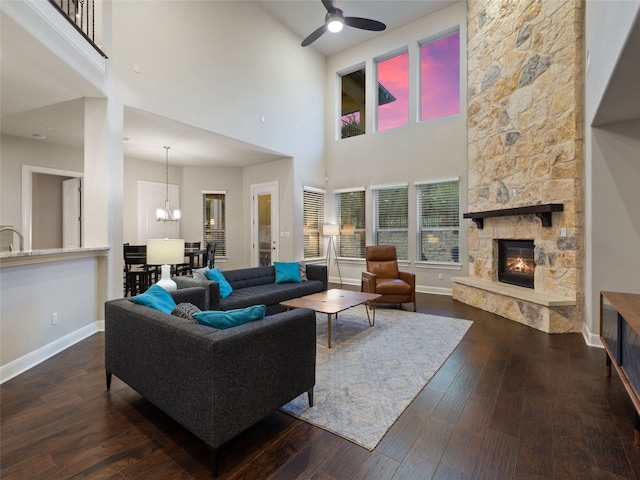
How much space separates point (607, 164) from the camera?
3.42 meters

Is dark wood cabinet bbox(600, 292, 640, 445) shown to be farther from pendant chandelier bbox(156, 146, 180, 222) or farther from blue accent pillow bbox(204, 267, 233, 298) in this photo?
pendant chandelier bbox(156, 146, 180, 222)

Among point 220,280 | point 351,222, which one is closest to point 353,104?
point 351,222

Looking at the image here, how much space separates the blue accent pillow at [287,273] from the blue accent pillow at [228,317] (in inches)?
126

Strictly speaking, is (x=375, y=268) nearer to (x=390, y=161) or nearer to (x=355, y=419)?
(x=390, y=161)

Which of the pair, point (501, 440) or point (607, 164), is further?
point (607, 164)

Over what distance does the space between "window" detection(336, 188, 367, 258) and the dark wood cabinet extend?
17.0ft

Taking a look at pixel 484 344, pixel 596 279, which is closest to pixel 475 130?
pixel 596 279

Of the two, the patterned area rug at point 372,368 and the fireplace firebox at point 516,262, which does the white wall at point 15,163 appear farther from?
the fireplace firebox at point 516,262

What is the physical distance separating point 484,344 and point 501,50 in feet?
15.2

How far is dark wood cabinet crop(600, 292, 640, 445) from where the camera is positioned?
1.82 metres

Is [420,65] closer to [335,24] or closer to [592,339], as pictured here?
[335,24]

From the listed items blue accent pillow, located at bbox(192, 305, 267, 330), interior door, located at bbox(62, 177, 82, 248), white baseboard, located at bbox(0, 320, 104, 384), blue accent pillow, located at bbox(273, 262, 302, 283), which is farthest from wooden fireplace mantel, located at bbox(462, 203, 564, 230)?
interior door, located at bbox(62, 177, 82, 248)

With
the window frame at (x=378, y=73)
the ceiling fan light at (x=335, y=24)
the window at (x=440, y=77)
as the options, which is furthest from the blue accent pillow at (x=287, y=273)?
the window at (x=440, y=77)

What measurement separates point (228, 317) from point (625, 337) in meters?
2.61
